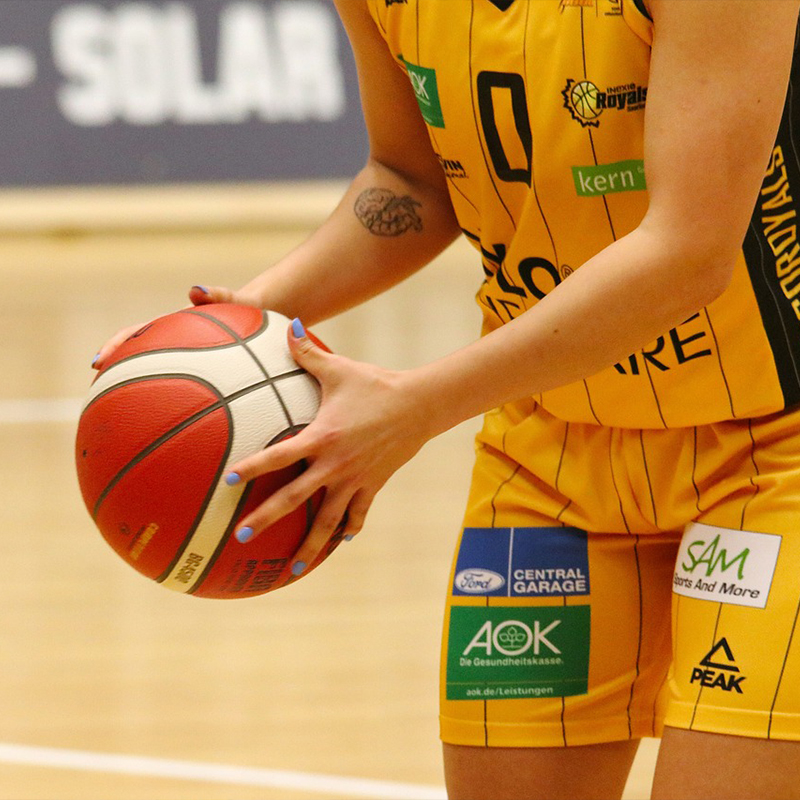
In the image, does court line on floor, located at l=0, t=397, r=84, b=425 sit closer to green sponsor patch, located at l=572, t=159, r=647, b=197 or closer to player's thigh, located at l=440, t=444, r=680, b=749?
player's thigh, located at l=440, t=444, r=680, b=749

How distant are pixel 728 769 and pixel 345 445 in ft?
1.73

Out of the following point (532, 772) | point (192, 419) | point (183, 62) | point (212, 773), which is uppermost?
point (183, 62)

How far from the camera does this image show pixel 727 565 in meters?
1.52

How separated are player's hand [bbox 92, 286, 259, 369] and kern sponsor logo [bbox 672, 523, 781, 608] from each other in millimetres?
639

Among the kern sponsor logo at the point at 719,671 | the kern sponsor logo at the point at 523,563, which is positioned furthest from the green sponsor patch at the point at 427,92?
the kern sponsor logo at the point at 719,671

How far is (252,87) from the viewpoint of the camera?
987 centimetres

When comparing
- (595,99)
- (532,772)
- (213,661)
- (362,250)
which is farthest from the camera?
(213,661)

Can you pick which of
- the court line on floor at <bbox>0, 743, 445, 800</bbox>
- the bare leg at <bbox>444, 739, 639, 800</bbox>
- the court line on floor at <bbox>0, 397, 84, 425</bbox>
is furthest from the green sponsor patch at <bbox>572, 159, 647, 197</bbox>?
the court line on floor at <bbox>0, 397, 84, 425</bbox>

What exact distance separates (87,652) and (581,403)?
7.02 feet

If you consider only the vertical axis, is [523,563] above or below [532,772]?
above

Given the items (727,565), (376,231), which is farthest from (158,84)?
(727,565)

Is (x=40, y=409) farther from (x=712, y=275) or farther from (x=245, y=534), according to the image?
(x=712, y=275)

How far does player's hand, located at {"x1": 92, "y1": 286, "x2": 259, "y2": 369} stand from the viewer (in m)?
1.69

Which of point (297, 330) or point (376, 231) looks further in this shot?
point (376, 231)
